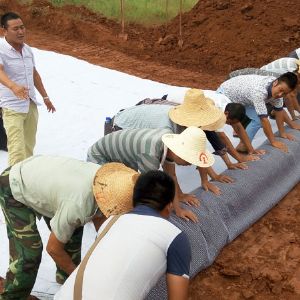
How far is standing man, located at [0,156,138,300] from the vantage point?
2.66 meters

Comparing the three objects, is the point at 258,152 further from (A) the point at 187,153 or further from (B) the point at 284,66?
(A) the point at 187,153

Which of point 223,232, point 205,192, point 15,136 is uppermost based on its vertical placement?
point 15,136

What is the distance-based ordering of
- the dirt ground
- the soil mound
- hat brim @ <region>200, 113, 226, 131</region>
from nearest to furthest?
hat brim @ <region>200, 113, 226, 131</region>
the dirt ground
the soil mound

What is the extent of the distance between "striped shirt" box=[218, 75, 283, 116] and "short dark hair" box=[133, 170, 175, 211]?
2785 mm

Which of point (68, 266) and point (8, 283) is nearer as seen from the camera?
point (68, 266)

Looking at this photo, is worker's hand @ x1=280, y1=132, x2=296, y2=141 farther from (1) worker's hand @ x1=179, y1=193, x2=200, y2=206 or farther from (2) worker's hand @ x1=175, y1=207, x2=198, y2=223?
(2) worker's hand @ x1=175, y1=207, x2=198, y2=223

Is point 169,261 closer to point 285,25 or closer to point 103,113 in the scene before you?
point 103,113

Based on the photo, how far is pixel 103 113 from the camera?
652 centimetres

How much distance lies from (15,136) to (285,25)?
8538 millimetres

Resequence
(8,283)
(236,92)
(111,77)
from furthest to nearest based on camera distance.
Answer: (111,77) < (236,92) < (8,283)

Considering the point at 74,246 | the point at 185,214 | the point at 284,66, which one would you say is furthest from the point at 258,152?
the point at 74,246

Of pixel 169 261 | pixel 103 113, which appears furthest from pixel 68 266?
pixel 103 113

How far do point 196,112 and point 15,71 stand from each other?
168 centimetres

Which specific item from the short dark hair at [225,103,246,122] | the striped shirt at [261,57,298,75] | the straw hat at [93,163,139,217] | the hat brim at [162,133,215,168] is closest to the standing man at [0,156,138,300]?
the straw hat at [93,163,139,217]
